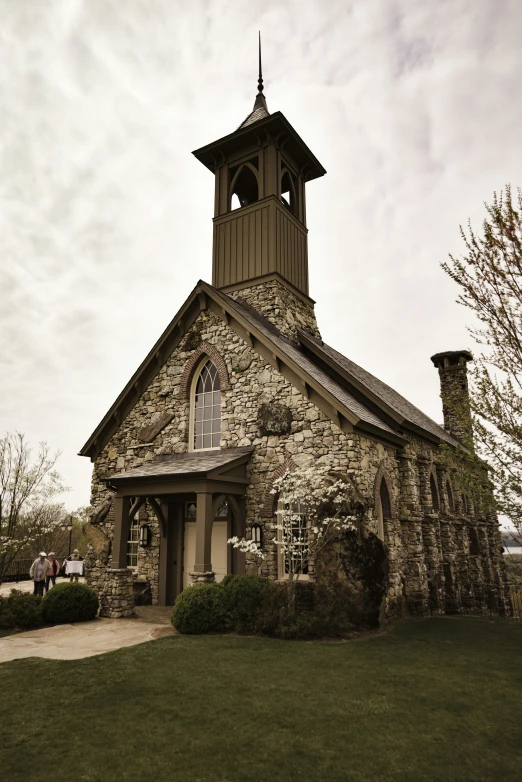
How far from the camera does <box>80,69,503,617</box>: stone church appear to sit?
12.7m

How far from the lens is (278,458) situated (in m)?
13.2

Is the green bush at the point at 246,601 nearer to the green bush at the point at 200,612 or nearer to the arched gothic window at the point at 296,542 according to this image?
the green bush at the point at 200,612

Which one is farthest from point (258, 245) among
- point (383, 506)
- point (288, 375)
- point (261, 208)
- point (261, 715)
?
point (261, 715)

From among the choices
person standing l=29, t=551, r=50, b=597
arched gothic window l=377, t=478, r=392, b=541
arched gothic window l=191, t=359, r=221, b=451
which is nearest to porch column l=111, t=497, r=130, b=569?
arched gothic window l=191, t=359, r=221, b=451

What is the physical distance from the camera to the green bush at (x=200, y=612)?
10180mm

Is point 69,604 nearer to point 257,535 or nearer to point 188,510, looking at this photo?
point 188,510

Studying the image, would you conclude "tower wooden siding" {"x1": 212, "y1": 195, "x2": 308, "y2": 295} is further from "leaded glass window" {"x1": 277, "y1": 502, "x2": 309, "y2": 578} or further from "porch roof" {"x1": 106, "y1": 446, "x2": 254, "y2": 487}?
"leaded glass window" {"x1": 277, "y1": 502, "x2": 309, "y2": 578}

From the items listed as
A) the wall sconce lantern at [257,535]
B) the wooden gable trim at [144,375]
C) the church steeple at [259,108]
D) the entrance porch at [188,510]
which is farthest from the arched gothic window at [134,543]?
the church steeple at [259,108]

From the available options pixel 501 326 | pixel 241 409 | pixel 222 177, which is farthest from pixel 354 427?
pixel 222 177

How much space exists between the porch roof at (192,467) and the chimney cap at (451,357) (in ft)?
47.8

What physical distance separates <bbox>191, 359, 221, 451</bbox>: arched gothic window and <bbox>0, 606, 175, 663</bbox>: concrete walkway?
15.7 feet

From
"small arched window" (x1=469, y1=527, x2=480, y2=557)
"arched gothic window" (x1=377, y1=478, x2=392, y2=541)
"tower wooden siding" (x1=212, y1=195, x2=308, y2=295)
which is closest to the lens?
"arched gothic window" (x1=377, y1=478, x2=392, y2=541)

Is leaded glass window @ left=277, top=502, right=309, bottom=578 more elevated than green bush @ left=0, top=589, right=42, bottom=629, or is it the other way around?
leaded glass window @ left=277, top=502, right=309, bottom=578

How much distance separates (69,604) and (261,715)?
7227 millimetres
